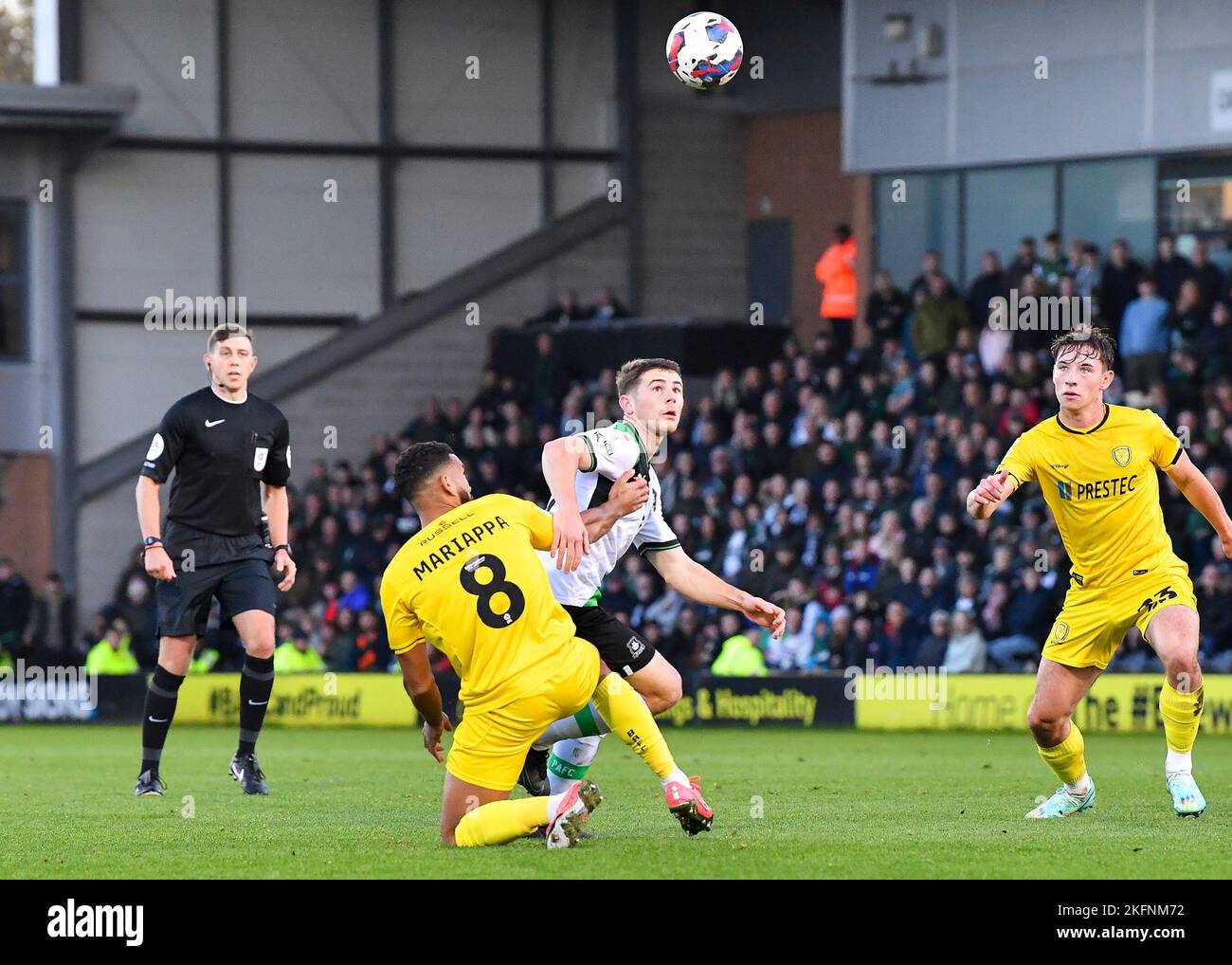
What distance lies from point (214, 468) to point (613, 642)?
314 centimetres

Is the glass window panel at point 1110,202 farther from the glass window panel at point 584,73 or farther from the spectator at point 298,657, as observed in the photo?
the spectator at point 298,657

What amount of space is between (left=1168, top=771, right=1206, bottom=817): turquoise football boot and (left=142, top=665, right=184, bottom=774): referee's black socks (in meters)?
5.08

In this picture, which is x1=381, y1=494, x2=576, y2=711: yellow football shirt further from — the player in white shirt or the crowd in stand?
the crowd in stand

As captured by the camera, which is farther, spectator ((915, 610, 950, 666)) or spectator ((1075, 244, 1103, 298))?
spectator ((1075, 244, 1103, 298))

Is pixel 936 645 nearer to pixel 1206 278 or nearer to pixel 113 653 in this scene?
pixel 1206 278


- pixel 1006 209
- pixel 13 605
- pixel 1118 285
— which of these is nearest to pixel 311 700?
pixel 13 605

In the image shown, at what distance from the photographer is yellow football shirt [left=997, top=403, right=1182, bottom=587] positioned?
975 centimetres

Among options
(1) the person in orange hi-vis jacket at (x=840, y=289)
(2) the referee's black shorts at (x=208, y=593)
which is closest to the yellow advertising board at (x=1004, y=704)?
(1) the person in orange hi-vis jacket at (x=840, y=289)

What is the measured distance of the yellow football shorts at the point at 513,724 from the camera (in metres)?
8.28

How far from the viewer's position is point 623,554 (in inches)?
362

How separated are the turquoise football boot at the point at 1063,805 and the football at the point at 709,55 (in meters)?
7.40

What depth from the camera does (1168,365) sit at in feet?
71.3

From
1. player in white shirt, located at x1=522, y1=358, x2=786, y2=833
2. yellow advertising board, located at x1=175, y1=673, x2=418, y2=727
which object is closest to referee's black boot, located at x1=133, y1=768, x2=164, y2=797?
player in white shirt, located at x1=522, y1=358, x2=786, y2=833

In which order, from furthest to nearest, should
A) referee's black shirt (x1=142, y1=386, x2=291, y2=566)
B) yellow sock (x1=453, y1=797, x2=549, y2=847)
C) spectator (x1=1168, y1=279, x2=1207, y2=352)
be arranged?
spectator (x1=1168, y1=279, x2=1207, y2=352), referee's black shirt (x1=142, y1=386, x2=291, y2=566), yellow sock (x1=453, y1=797, x2=549, y2=847)
